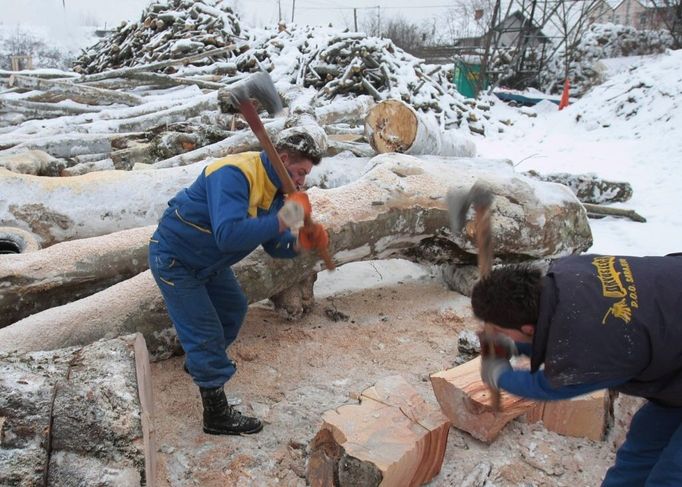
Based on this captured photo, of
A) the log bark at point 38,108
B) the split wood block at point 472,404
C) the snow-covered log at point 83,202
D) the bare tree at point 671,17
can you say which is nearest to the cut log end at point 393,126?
the snow-covered log at point 83,202

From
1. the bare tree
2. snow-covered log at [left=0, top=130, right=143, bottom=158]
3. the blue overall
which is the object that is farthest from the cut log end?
the bare tree

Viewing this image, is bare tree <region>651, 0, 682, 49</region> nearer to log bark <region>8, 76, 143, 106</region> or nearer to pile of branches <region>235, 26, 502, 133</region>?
pile of branches <region>235, 26, 502, 133</region>

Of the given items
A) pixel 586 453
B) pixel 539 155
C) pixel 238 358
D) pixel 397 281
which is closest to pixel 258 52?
pixel 539 155

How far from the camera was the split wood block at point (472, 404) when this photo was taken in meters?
2.55

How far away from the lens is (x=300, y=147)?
98.0 inches

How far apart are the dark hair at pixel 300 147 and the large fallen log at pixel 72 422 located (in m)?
1.15

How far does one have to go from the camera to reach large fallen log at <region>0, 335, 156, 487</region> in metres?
1.76

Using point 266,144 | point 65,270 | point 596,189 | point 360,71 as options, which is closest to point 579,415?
point 266,144

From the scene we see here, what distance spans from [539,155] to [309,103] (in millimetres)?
4382

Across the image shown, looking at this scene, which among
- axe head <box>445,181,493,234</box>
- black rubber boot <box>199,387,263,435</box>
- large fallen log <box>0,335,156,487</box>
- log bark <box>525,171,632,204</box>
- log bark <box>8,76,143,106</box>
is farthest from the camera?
log bark <box>8,76,143,106</box>

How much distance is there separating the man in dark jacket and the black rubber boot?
4.55 ft

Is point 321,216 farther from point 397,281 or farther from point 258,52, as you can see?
point 258,52

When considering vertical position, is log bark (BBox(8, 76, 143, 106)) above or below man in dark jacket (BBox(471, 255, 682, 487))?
above

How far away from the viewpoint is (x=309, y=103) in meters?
8.72
